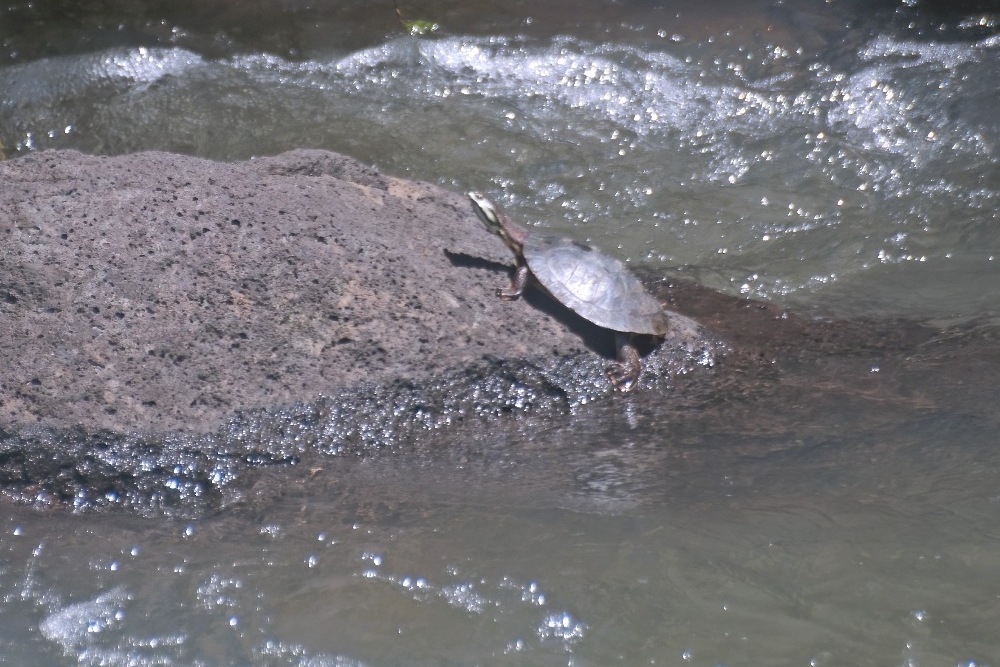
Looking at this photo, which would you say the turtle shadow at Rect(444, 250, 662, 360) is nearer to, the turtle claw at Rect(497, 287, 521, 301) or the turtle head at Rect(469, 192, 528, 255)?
the turtle claw at Rect(497, 287, 521, 301)

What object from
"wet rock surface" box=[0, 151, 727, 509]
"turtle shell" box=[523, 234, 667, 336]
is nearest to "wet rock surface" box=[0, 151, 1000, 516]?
"wet rock surface" box=[0, 151, 727, 509]

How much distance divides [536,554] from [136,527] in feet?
5.02

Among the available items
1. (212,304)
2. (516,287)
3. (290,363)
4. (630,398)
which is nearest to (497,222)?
(516,287)

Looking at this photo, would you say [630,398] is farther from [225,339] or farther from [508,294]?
[225,339]

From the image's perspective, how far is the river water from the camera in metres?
2.94

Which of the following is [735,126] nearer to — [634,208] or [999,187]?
[634,208]

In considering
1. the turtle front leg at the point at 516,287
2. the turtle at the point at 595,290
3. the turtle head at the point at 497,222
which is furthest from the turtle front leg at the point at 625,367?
the turtle head at the point at 497,222

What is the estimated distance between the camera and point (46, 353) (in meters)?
3.82

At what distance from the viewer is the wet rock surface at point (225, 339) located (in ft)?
12.3

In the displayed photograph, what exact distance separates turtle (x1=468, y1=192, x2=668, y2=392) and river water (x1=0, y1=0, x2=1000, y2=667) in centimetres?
26

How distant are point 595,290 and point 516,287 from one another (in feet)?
1.23

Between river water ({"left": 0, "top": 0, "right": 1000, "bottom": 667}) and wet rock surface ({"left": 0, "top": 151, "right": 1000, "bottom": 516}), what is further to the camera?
wet rock surface ({"left": 0, "top": 151, "right": 1000, "bottom": 516})

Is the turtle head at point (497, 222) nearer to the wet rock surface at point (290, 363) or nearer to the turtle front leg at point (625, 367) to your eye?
the wet rock surface at point (290, 363)

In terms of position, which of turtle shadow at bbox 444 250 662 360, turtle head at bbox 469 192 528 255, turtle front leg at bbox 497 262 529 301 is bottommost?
turtle shadow at bbox 444 250 662 360
